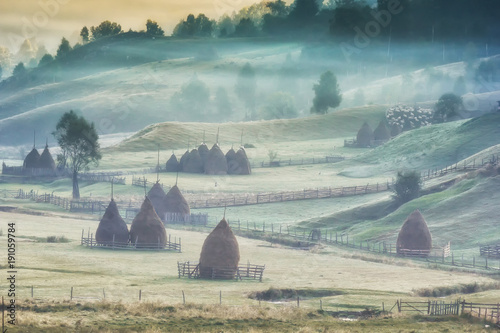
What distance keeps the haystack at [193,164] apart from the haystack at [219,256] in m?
67.5

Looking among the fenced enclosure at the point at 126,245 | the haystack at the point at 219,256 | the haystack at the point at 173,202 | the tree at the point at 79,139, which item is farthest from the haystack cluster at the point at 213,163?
the haystack at the point at 219,256

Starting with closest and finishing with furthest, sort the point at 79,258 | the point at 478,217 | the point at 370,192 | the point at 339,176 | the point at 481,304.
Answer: the point at 481,304
the point at 79,258
the point at 478,217
the point at 370,192
the point at 339,176

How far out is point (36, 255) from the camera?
6825cm

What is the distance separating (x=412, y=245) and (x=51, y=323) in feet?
131

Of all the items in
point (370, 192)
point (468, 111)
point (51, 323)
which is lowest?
point (51, 323)

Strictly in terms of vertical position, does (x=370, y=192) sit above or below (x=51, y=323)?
above

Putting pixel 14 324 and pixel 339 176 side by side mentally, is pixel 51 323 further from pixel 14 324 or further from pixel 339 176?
pixel 339 176

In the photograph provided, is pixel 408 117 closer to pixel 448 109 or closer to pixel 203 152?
pixel 448 109

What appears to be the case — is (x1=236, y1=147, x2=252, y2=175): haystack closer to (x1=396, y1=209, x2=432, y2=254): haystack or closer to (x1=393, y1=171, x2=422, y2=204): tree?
(x1=393, y1=171, x2=422, y2=204): tree

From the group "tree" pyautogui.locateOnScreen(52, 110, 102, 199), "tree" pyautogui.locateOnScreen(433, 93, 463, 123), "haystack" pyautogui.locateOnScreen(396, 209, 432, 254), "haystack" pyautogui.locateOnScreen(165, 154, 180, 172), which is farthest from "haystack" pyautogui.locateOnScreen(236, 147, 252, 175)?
"haystack" pyautogui.locateOnScreen(396, 209, 432, 254)

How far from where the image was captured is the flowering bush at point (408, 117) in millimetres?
168125

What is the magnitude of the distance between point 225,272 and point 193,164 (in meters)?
68.0

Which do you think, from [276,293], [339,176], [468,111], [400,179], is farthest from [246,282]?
[468,111]

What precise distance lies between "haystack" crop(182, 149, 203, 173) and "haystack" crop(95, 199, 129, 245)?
5507 centimetres
